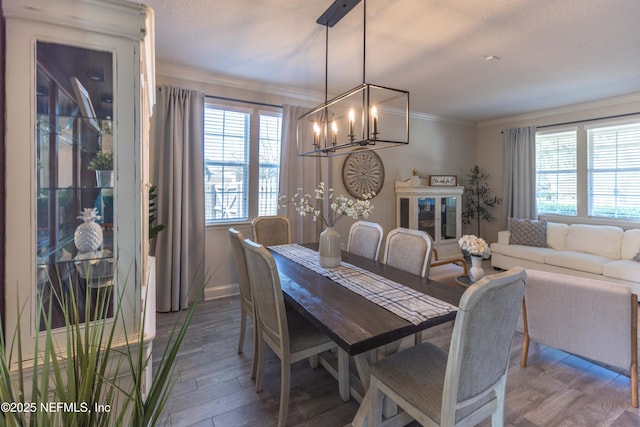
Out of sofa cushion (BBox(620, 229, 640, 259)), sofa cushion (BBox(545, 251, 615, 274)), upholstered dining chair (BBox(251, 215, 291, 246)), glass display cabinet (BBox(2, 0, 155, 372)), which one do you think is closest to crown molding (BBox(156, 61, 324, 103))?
upholstered dining chair (BBox(251, 215, 291, 246))

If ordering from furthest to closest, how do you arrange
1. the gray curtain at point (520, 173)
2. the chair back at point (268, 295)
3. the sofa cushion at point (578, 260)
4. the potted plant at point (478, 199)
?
1. the potted plant at point (478, 199)
2. the gray curtain at point (520, 173)
3. the sofa cushion at point (578, 260)
4. the chair back at point (268, 295)

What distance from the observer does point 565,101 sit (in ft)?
14.6

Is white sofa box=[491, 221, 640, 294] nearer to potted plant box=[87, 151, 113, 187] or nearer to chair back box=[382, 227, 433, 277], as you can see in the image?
chair back box=[382, 227, 433, 277]

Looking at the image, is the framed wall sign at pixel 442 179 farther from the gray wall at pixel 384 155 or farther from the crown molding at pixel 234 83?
the crown molding at pixel 234 83

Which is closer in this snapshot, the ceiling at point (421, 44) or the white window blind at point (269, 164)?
the ceiling at point (421, 44)

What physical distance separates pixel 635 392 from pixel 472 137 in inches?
199

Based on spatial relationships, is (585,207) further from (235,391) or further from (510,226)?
(235,391)

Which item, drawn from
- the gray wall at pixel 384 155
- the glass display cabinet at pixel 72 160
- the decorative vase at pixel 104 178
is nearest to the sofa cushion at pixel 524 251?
the gray wall at pixel 384 155

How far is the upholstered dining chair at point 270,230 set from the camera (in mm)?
3295

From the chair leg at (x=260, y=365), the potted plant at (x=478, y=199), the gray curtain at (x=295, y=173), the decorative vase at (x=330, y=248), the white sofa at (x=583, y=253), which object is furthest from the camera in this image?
the potted plant at (x=478, y=199)

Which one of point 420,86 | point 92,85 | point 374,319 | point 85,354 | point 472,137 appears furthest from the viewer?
point 472,137

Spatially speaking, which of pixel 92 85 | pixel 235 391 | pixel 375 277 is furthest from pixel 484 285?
pixel 235 391

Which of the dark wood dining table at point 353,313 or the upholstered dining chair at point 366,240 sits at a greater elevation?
the upholstered dining chair at point 366,240

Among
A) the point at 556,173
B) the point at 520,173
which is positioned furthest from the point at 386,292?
the point at 556,173
